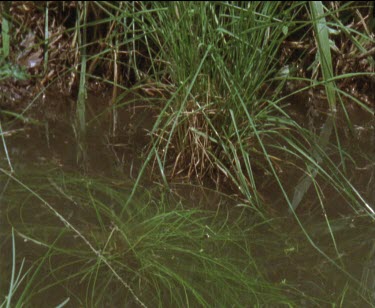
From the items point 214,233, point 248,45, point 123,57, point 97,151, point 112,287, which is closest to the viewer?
point 112,287

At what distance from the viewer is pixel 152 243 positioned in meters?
1.71

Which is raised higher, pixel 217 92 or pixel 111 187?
pixel 217 92

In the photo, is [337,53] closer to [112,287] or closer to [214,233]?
[214,233]

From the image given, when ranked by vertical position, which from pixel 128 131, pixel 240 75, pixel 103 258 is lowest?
pixel 128 131

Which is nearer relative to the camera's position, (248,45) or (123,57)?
(248,45)

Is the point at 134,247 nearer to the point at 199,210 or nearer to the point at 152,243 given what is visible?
the point at 152,243

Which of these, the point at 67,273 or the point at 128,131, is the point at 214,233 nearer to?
the point at 67,273

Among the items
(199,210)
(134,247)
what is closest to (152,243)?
(134,247)

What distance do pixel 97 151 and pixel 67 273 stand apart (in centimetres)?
63

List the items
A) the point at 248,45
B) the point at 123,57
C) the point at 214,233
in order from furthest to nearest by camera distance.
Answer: the point at 123,57, the point at 248,45, the point at 214,233

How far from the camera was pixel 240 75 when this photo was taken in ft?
6.47

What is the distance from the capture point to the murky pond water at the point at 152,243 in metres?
1.55

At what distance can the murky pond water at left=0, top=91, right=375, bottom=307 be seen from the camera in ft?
5.08

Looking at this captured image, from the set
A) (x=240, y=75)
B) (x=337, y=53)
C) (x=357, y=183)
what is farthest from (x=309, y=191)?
(x=337, y=53)
